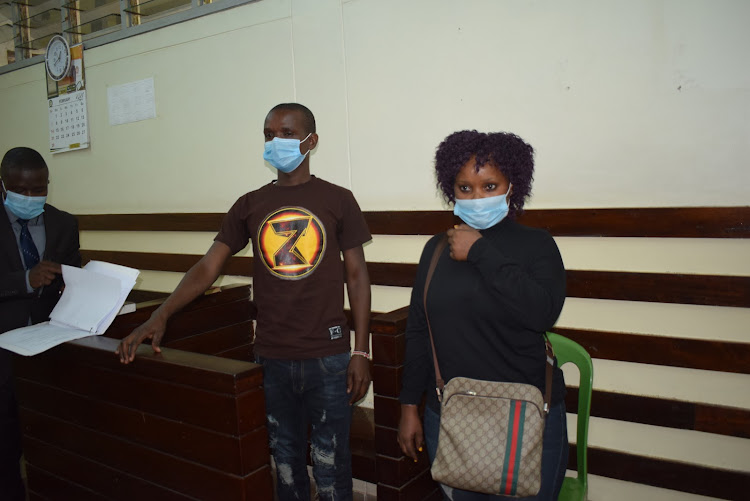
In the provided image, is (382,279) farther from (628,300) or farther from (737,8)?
(737,8)

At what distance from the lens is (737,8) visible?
190 cm

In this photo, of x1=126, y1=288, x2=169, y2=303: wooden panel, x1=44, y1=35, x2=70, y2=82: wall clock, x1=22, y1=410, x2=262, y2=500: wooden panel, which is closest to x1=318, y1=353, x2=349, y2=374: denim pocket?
x1=22, y1=410, x2=262, y2=500: wooden panel

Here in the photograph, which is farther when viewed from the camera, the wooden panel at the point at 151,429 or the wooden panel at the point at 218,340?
the wooden panel at the point at 218,340

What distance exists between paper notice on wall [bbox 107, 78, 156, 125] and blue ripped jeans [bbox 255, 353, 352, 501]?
2.17 metres

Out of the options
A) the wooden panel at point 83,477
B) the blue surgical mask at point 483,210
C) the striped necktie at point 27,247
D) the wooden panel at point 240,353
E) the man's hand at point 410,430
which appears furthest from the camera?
the wooden panel at point 240,353

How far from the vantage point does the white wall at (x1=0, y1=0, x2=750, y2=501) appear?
198cm

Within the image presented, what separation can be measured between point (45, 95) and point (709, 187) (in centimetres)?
404

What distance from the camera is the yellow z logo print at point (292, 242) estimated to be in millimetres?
1887

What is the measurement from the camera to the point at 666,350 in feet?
6.84

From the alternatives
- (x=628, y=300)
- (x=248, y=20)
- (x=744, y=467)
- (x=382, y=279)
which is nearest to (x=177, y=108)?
(x=248, y=20)

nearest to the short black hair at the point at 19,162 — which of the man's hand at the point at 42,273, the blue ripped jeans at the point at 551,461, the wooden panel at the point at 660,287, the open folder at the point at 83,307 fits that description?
the man's hand at the point at 42,273

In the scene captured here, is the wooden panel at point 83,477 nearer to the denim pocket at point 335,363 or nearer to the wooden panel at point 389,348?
the denim pocket at point 335,363

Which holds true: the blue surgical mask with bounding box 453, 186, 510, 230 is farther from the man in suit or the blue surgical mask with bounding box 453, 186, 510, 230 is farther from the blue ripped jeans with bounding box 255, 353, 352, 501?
the man in suit

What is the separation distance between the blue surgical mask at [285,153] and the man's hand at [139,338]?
64 cm
